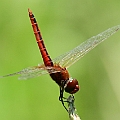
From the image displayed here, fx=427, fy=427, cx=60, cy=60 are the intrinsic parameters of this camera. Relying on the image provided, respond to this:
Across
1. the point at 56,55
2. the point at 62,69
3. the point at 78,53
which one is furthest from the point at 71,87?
the point at 56,55

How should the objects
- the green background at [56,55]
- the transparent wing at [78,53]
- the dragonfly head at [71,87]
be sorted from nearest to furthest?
the dragonfly head at [71,87] → the transparent wing at [78,53] → the green background at [56,55]

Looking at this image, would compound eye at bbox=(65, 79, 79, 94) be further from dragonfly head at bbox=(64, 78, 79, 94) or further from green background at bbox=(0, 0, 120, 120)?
green background at bbox=(0, 0, 120, 120)

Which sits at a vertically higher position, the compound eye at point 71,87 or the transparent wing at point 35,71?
the transparent wing at point 35,71

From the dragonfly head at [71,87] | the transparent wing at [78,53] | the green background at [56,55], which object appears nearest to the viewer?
the dragonfly head at [71,87]

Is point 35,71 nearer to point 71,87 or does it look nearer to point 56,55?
point 71,87

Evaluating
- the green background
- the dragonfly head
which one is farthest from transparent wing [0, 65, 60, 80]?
the green background

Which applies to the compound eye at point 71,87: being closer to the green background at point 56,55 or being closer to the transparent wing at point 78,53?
the transparent wing at point 78,53

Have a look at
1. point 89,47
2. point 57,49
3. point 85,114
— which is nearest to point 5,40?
point 57,49

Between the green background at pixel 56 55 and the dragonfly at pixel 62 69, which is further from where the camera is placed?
the green background at pixel 56 55

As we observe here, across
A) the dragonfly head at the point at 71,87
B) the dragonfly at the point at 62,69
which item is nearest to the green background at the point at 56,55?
the dragonfly at the point at 62,69
